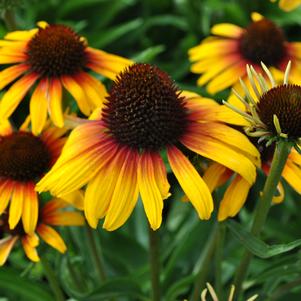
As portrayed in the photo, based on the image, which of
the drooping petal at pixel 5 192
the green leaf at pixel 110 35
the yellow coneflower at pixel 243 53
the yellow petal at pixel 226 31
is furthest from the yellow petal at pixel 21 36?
the green leaf at pixel 110 35

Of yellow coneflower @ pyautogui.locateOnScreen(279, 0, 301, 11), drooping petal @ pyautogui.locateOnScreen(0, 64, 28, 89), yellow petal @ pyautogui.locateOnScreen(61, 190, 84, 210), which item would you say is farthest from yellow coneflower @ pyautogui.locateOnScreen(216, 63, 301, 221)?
yellow coneflower @ pyautogui.locateOnScreen(279, 0, 301, 11)

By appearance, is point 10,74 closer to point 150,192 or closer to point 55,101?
point 55,101

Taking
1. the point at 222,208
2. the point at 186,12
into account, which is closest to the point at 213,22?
the point at 186,12

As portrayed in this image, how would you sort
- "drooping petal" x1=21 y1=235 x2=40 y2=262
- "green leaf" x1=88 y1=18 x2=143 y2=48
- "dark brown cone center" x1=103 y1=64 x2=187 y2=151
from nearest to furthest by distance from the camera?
"dark brown cone center" x1=103 y1=64 x2=187 y2=151 < "drooping petal" x1=21 y1=235 x2=40 y2=262 < "green leaf" x1=88 y1=18 x2=143 y2=48

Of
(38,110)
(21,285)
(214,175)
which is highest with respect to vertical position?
(38,110)

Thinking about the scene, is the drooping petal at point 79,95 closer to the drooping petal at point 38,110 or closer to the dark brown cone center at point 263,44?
the drooping petal at point 38,110

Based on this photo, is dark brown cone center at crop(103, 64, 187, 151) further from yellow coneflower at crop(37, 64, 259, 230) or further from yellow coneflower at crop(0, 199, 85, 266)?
yellow coneflower at crop(0, 199, 85, 266)

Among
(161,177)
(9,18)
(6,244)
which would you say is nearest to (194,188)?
(161,177)
